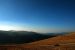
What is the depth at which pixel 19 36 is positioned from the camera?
152 inches

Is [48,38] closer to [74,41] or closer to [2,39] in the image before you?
[74,41]

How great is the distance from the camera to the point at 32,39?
3826mm

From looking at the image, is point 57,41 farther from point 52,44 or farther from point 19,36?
point 19,36

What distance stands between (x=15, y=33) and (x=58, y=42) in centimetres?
85

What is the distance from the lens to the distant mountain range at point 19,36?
3826 millimetres

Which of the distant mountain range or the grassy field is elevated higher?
the distant mountain range

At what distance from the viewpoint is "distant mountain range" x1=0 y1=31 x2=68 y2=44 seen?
3826mm

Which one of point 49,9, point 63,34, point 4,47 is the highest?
point 49,9

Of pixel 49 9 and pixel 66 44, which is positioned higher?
pixel 49 9

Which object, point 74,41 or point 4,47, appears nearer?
point 74,41

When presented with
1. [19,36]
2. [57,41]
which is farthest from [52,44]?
[19,36]

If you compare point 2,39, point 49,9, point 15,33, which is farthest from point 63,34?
point 2,39

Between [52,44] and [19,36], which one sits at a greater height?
[19,36]

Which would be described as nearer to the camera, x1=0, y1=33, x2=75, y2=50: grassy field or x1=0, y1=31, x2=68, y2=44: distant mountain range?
x1=0, y1=33, x2=75, y2=50: grassy field
